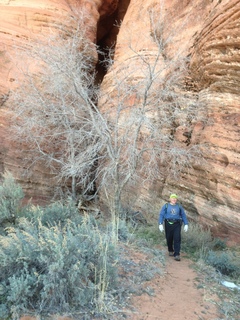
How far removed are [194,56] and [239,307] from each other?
6.91 m

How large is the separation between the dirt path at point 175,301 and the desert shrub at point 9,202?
2990mm

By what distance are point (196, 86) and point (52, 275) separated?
720cm

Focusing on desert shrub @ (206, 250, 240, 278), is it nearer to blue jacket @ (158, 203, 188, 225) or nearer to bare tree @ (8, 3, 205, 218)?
blue jacket @ (158, 203, 188, 225)

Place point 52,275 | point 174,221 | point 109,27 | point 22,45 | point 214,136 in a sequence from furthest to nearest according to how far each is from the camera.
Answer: point 109,27, point 22,45, point 214,136, point 174,221, point 52,275

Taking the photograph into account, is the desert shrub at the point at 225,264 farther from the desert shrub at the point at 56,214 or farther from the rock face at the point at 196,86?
the desert shrub at the point at 56,214

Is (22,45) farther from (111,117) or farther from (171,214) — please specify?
(171,214)

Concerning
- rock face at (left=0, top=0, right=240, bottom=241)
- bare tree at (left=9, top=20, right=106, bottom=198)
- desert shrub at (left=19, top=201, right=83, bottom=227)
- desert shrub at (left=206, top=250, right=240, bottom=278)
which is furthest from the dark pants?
bare tree at (left=9, top=20, right=106, bottom=198)

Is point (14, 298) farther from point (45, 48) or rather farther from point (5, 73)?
point (5, 73)

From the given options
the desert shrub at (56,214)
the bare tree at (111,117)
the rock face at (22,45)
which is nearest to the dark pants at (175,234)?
the bare tree at (111,117)

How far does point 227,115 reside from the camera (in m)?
7.42

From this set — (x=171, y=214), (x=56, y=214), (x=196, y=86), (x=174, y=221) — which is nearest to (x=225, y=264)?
(x=174, y=221)

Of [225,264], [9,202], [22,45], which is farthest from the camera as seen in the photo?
[22,45]

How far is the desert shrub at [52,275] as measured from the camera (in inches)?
128

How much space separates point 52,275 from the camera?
A: 3391 mm
